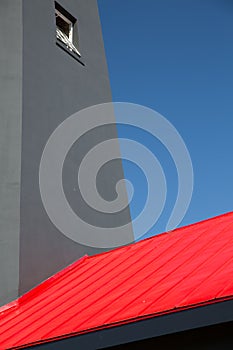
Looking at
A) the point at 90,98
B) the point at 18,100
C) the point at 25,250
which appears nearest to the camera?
the point at 25,250

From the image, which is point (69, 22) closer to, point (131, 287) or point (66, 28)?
point (66, 28)

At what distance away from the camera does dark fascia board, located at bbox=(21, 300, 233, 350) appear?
4.42m

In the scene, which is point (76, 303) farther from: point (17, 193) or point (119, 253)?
point (17, 193)

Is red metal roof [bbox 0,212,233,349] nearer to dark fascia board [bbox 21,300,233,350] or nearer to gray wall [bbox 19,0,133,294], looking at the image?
dark fascia board [bbox 21,300,233,350]

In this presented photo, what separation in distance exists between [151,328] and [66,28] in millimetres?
8780

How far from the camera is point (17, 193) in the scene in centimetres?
822

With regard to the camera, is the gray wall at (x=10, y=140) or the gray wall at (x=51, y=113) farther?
the gray wall at (x=51, y=113)

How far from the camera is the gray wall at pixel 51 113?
27.2ft

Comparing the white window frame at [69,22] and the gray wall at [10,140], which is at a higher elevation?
the white window frame at [69,22]

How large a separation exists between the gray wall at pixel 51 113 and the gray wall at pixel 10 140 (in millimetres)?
126

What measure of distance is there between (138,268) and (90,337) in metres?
1.94

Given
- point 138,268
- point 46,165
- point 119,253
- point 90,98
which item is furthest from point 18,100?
point 138,268

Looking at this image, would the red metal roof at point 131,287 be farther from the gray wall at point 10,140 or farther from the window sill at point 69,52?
the window sill at point 69,52

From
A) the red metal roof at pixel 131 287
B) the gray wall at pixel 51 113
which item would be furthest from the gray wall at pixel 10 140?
the red metal roof at pixel 131 287
